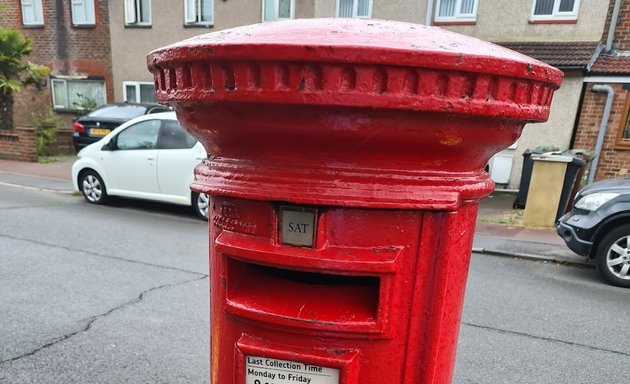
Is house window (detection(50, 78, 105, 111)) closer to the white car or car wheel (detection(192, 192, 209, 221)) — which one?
the white car

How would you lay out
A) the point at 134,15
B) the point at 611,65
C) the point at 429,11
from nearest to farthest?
the point at 611,65
the point at 429,11
the point at 134,15

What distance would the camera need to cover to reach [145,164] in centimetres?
690

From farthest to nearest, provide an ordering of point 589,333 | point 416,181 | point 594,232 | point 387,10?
1. point 387,10
2. point 594,232
3. point 589,333
4. point 416,181

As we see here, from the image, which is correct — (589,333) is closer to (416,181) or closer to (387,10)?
(416,181)

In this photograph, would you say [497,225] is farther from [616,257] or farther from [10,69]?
[10,69]

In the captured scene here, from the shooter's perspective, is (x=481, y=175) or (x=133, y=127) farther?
(x=133, y=127)

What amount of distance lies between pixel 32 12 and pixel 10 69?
4.75m

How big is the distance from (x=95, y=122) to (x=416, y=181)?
11.3m

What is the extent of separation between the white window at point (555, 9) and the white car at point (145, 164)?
754 cm

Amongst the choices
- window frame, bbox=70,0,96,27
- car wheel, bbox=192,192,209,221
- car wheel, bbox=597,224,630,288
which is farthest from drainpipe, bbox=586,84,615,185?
window frame, bbox=70,0,96,27

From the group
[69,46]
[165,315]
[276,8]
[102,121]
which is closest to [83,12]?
[69,46]

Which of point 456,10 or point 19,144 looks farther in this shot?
point 19,144

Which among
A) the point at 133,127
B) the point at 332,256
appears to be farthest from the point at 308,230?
the point at 133,127

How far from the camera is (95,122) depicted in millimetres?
10672
